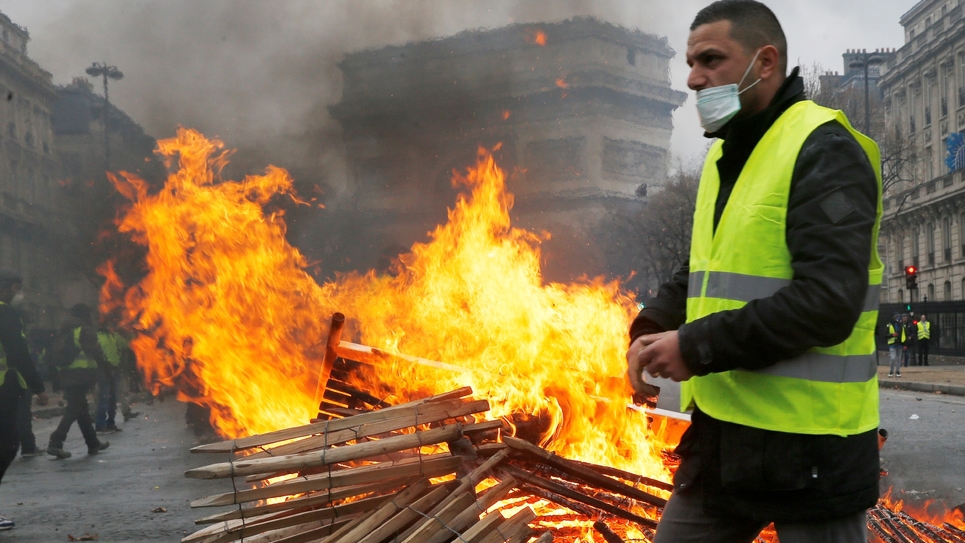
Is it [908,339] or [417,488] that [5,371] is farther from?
[908,339]

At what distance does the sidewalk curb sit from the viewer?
16.1 m

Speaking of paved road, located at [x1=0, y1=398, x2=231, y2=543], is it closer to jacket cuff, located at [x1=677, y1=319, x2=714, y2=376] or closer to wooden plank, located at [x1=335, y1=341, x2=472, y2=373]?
wooden plank, located at [x1=335, y1=341, x2=472, y2=373]

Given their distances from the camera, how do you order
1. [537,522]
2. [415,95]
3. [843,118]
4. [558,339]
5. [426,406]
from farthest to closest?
[415,95]
[558,339]
[426,406]
[537,522]
[843,118]

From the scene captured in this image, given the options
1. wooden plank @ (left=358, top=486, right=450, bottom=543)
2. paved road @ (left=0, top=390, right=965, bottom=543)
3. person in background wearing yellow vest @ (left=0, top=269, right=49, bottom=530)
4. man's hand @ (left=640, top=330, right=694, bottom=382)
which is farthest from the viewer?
person in background wearing yellow vest @ (left=0, top=269, right=49, bottom=530)

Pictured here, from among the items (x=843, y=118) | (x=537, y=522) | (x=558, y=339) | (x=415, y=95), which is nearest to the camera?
(x=843, y=118)

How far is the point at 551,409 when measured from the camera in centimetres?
464

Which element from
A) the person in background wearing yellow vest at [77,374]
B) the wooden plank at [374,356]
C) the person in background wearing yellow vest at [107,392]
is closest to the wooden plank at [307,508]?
the wooden plank at [374,356]

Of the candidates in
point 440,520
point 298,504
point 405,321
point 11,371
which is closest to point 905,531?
point 440,520

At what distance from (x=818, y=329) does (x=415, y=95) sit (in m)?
13.0

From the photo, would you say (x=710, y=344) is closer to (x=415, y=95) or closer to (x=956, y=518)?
(x=956, y=518)

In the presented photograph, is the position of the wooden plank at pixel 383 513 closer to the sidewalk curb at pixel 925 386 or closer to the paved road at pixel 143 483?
the paved road at pixel 143 483

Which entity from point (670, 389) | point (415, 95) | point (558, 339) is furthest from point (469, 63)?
point (670, 389)

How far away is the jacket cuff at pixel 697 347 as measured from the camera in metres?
1.76

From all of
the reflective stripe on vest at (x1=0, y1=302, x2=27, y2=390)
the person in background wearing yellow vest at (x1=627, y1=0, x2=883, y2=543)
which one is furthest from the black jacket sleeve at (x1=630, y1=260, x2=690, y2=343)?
the reflective stripe on vest at (x1=0, y1=302, x2=27, y2=390)
